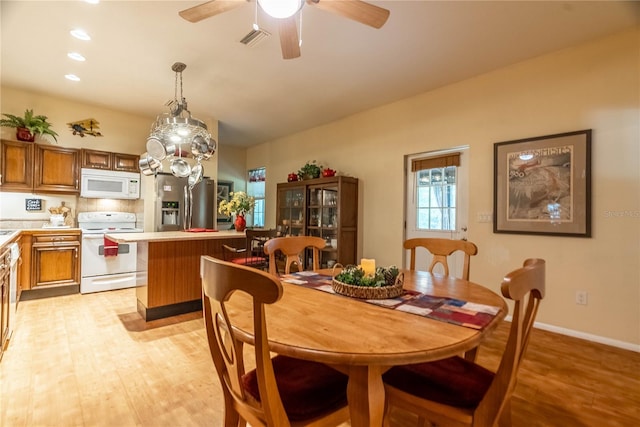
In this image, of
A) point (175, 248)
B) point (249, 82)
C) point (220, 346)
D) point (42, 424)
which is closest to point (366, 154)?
point (249, 82)

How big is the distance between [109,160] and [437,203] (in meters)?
4.74

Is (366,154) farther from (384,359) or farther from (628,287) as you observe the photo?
(384,359)

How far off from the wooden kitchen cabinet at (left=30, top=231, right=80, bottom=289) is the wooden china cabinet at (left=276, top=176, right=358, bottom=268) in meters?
3.02

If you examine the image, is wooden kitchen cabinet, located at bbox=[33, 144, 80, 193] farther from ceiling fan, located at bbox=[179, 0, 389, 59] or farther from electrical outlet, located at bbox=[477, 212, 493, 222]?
electrical outlet, located at bbox=[477, 212, 493, 222]

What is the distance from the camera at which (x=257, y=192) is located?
6.80 meters

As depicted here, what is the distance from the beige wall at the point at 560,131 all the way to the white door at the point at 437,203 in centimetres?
12

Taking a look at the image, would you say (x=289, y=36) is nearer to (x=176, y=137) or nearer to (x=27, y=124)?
(x=176, y=137)

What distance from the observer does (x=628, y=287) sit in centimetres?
255

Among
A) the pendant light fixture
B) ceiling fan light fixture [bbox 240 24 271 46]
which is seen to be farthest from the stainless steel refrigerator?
ceiling fan light fixture [bbox 240 24 271 46]

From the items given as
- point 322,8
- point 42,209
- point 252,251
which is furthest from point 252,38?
point 42,209

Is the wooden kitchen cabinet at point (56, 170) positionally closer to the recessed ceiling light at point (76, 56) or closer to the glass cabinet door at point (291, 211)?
the recessed ceiling light at point (76, 56)

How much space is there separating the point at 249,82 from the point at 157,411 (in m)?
3.33

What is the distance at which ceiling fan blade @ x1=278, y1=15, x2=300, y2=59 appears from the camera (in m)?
1.87

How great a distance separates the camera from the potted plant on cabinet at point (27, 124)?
3.86 metres
